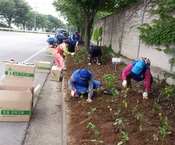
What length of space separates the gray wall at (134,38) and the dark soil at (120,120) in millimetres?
1745

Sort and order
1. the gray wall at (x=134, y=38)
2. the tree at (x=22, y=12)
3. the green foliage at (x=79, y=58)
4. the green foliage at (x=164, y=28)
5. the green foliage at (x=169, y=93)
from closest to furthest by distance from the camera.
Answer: the green foliage at (x=169, y=93), the green foliage at (x=164, y=28), the gray wall at (x=134, y=38), the green foliage at (x=79, y=58), the tree at (x=22, y=12)

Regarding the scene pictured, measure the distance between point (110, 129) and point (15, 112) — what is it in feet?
5.70

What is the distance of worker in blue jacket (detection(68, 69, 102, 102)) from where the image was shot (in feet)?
16.3

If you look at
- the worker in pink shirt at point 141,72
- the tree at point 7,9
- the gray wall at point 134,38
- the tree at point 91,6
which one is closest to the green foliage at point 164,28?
the gray wall at point 134,38

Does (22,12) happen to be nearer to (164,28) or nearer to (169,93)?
(164,28)

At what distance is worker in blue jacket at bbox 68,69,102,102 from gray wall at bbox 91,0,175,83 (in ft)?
8.30

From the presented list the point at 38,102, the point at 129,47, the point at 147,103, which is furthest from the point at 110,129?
the point at 129,47

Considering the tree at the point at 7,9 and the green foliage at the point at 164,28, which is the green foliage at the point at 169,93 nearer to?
the green foliage at the point at 164,28

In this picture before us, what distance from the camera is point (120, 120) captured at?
3.11m

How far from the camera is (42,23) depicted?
10138 centimetres

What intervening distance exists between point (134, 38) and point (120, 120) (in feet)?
25.0

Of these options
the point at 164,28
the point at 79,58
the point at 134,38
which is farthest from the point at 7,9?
the point at 164,28

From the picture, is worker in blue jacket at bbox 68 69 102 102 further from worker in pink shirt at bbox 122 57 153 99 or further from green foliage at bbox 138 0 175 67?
green foliage at bbox 138 0 175 67

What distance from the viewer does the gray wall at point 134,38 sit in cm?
738
